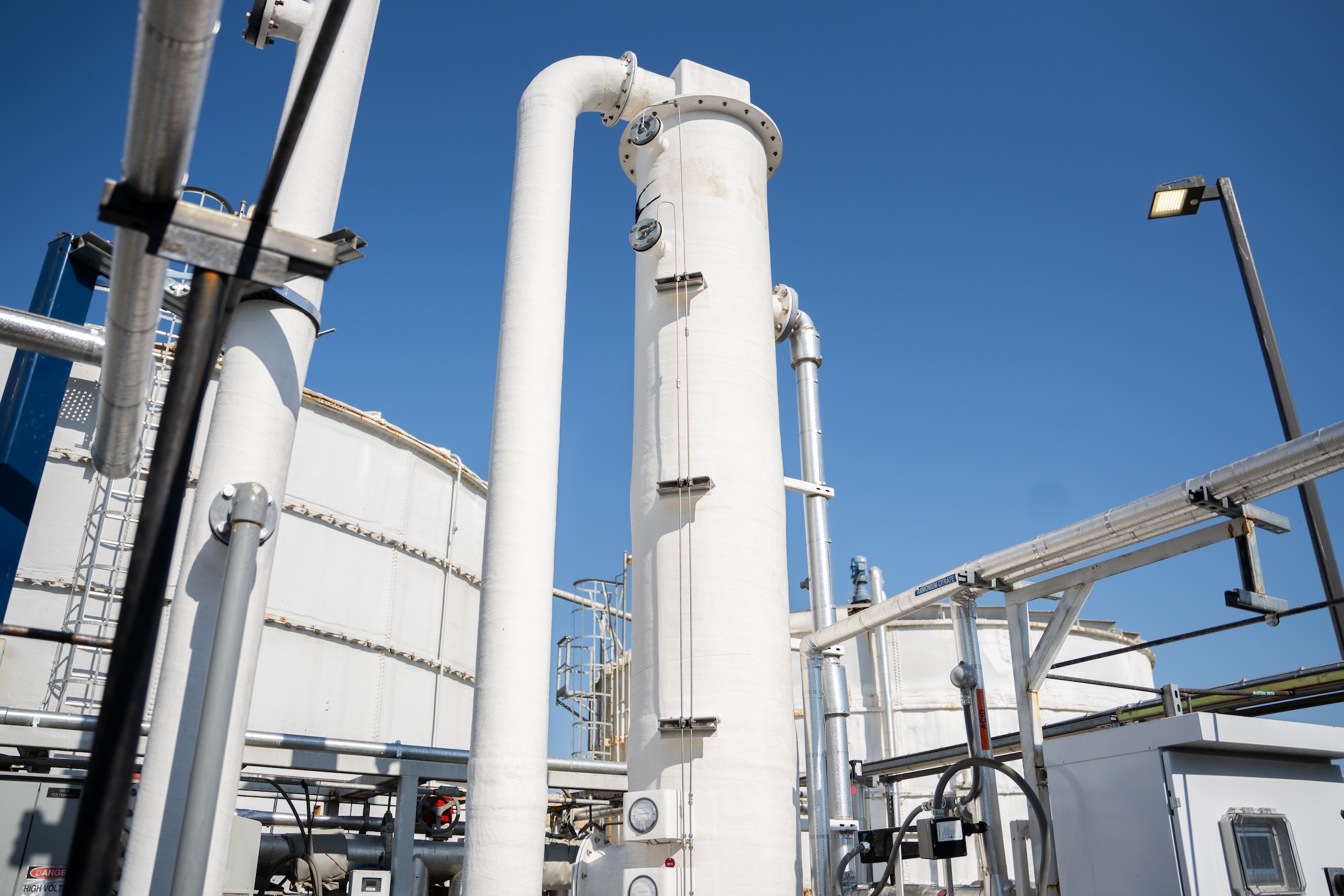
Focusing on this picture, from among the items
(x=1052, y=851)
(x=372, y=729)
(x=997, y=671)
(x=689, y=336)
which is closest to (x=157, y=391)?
(x=372, y=729)

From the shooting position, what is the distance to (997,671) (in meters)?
22.4

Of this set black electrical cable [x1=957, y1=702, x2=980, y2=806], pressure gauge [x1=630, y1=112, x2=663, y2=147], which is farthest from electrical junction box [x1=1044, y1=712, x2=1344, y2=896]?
pressure gauge [x1=630, y1=112, x2=663, y2=147]

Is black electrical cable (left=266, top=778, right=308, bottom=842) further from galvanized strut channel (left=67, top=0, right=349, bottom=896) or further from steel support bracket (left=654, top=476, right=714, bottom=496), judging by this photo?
galvanized strut channel (left=67, top=0, right=349, bottom=896)

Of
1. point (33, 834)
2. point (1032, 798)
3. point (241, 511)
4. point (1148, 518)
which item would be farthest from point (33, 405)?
point (1148, 518)

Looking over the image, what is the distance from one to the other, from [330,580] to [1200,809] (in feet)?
42.3

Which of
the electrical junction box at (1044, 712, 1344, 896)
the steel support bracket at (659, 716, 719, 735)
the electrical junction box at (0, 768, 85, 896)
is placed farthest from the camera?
the steel support bracket at (659, 716, 719, 735)

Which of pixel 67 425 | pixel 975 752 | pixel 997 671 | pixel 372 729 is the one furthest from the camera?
pixel 997 671

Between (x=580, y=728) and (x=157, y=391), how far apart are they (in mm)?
12518

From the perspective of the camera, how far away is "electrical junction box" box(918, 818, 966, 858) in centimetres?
867

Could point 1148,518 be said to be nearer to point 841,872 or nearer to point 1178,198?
point 1178,198

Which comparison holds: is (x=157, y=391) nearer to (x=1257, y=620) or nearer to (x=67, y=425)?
(x=67, y=425)

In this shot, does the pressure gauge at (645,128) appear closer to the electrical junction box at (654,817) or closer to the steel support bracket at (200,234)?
the electrical junction box at (654,817)

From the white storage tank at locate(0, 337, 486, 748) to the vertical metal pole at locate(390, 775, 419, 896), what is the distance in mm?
3648

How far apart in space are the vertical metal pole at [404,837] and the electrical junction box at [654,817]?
331 centimetres
